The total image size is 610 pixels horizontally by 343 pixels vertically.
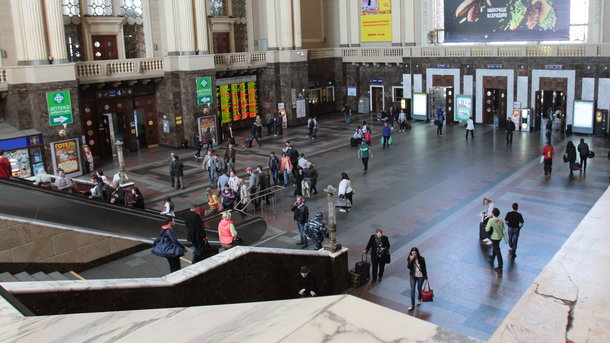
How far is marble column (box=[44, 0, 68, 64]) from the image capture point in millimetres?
22328

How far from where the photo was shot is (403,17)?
1387 inches

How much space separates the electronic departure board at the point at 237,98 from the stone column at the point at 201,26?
3684mm

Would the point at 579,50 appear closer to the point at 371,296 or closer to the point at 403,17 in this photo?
the point at 403,17

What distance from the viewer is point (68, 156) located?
23.0 meters

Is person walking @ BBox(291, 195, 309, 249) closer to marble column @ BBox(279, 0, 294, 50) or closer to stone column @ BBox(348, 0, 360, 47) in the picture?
marble column @ BBox(279, 0, 294, 50)

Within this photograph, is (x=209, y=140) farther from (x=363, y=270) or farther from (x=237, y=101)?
(x=363, y=270)

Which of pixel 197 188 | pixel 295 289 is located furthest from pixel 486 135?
pixel 295 289

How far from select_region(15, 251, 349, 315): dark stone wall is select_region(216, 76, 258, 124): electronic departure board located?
22121mm

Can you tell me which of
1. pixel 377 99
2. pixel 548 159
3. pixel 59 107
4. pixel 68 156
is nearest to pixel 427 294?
pixel 548 159

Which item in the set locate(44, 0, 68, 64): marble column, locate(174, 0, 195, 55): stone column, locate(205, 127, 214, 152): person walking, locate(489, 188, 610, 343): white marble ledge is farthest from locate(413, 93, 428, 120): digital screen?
locate(489, 188, 610, 343): white marble ledge

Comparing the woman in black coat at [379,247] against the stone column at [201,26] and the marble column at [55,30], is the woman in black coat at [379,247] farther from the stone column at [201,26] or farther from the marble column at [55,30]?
the stone column at [201,26]

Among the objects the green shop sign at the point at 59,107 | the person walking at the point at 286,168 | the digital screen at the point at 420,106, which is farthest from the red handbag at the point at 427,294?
the digital screen at the point at 420,106

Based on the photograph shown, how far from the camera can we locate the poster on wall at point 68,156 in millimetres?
22516

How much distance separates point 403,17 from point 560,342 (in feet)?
113
